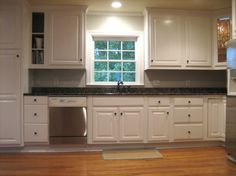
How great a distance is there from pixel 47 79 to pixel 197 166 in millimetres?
2829

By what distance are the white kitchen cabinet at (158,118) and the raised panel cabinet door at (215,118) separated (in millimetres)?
695

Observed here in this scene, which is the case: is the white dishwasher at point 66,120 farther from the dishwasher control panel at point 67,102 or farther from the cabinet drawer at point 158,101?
the cabinet drawer at point 158,101

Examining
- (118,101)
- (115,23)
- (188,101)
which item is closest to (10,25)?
(115,23)

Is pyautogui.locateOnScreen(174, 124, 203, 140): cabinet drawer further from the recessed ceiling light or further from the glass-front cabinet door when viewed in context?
the recessed ceiling light

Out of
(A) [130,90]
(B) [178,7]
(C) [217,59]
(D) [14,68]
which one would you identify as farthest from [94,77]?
(C) [217,59]

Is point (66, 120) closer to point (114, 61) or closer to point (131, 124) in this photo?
point (131, 124)

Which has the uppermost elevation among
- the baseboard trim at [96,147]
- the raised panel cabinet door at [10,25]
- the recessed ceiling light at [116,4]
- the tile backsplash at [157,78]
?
the recessed ceiling light at [116,4]

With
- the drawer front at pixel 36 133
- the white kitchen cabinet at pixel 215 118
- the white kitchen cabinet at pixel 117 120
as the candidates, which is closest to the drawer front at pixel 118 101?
the white kitchen cabinet at pixel 117 120

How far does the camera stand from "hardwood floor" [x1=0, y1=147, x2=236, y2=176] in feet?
9.32

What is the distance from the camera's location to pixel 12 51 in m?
3.63

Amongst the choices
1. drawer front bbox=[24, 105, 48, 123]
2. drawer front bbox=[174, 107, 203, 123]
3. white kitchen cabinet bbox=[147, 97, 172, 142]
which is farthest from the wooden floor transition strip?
drawer front bbox=[24, 105, 48, 123]

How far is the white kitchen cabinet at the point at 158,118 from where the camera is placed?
12.6 ft

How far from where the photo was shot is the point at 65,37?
4016 mm

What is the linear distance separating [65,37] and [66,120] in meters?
1.36
